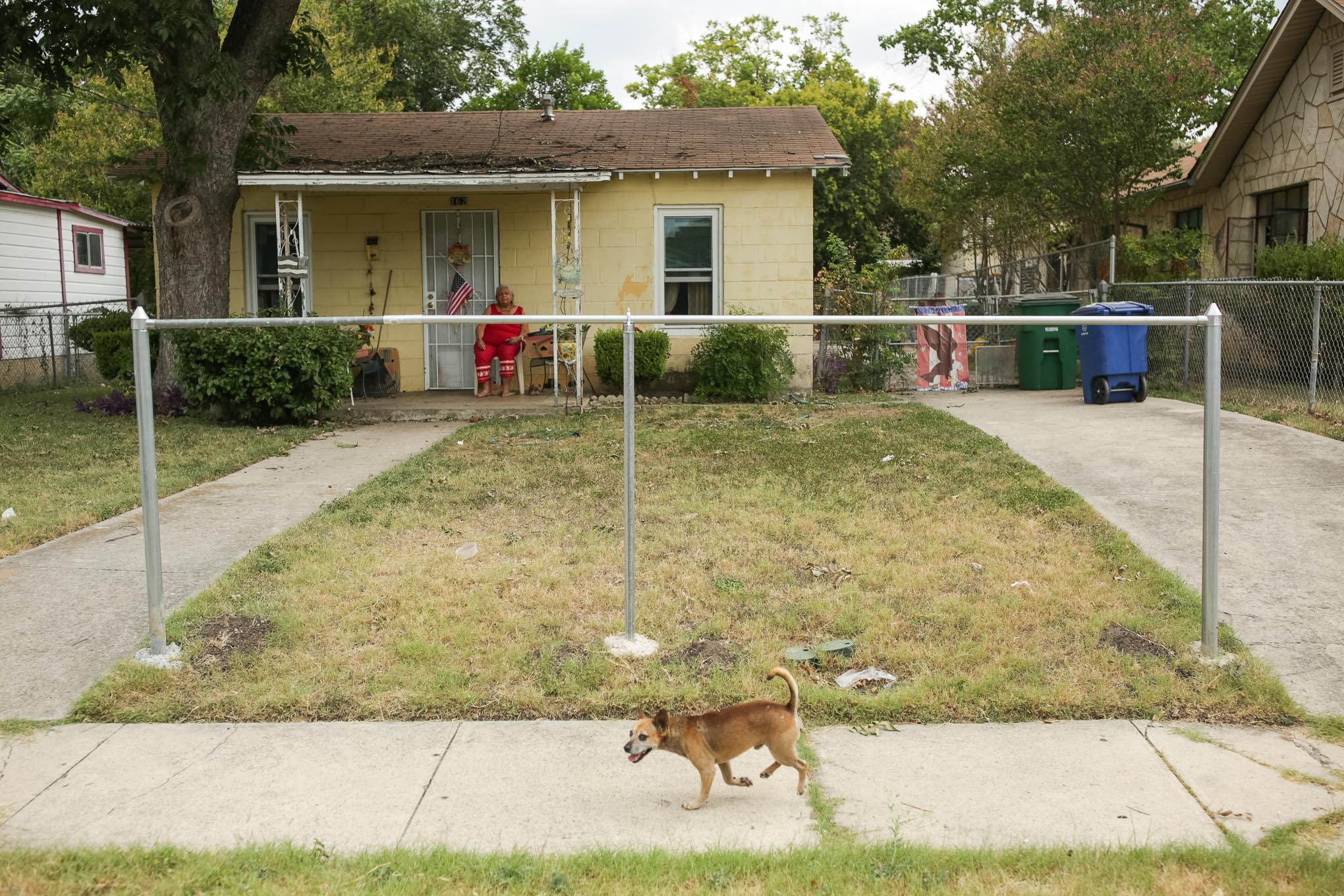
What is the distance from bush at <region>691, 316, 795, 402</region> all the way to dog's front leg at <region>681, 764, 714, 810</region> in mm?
11107

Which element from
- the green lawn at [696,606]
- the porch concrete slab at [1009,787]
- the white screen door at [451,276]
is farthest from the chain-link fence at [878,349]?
the porch concrete slab at [1009,787]

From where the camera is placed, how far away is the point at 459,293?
52.3 ft

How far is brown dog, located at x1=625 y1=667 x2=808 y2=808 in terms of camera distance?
4074mm

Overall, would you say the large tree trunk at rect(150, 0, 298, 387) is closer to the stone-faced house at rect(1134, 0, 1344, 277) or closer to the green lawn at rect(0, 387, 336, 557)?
the green lawn at rect(0, 387, 336, 557)

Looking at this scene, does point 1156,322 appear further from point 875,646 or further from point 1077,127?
point 1077,127

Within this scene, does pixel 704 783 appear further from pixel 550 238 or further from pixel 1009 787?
pixel 550 238

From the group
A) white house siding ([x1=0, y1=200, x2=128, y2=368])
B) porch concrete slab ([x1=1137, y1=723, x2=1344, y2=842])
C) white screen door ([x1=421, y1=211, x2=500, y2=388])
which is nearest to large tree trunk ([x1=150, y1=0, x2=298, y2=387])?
white screen door ([x1=421, y1=211, x2=500, y2=388])

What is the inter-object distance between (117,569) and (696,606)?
3.59 metres

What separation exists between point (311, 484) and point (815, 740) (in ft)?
20.9

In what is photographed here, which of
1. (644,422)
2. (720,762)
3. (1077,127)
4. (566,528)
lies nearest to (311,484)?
(566,528)

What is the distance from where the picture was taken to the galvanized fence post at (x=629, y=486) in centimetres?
547

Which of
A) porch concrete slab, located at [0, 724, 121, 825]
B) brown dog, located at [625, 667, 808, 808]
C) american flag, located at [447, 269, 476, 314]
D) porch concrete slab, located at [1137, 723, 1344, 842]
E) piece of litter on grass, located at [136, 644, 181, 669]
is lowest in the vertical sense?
porch concrete slab, located at [1137, 723, 1344, 842]

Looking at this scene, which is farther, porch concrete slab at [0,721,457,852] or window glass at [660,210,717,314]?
window glass at [660,210,717,314]

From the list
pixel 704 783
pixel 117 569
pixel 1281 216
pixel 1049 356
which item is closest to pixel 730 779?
pixel 704 783
